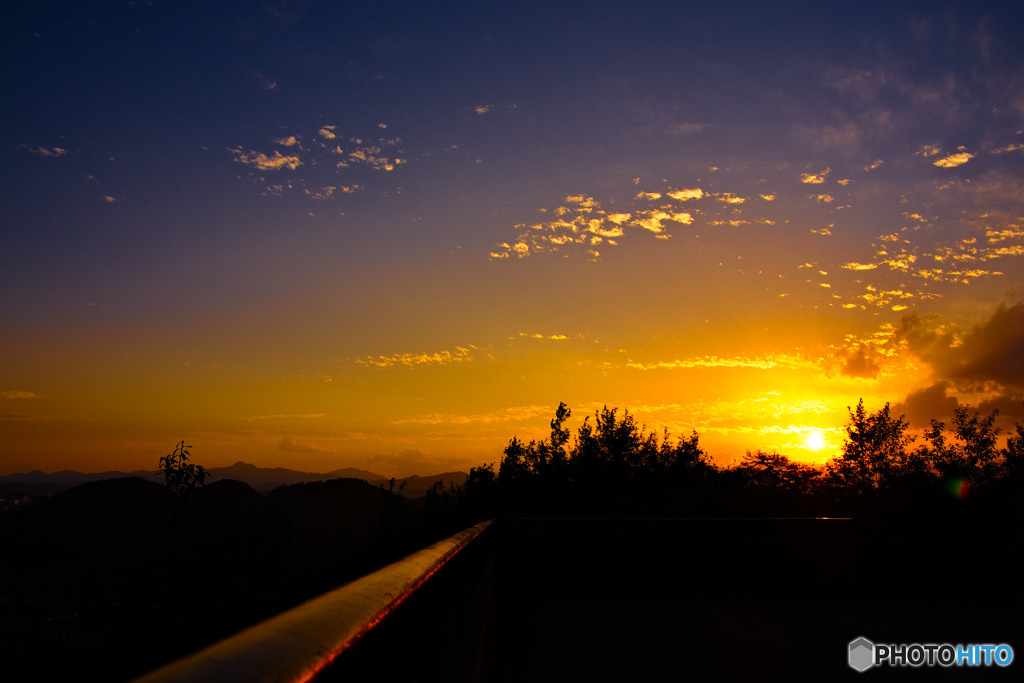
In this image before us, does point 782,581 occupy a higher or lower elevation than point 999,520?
lower

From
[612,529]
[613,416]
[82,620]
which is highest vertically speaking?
[613,416]

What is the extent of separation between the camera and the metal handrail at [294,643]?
0.44 metres

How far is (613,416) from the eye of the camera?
23.1 meters

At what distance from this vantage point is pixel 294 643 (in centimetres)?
54

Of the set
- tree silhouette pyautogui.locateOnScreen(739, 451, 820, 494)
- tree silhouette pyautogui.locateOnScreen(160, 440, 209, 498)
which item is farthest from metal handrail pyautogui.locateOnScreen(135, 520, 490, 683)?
tree silhouette pyautogui.locateOnScreen(160, 440, 209, 498)

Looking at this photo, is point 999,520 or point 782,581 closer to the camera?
point 782,581

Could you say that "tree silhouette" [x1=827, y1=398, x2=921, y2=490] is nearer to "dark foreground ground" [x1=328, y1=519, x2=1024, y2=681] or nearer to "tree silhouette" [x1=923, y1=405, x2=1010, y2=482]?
"tree silhouette" [x1=923, y1=405, x2=1010, y2=482]

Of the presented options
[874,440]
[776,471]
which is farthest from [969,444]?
[776,471]

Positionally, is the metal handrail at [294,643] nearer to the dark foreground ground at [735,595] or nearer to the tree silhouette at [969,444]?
the dark foreground ground at [735,595]

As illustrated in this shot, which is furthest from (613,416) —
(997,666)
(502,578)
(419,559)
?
(419,559)

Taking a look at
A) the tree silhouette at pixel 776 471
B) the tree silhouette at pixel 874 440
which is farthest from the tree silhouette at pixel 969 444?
the tree silhouette at pixel 776 471

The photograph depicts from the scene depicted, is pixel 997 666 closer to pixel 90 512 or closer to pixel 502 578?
pixel 502 578

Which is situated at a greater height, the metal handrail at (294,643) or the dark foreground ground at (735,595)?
the metal handrail at (294,643)

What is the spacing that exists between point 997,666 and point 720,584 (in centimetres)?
353
